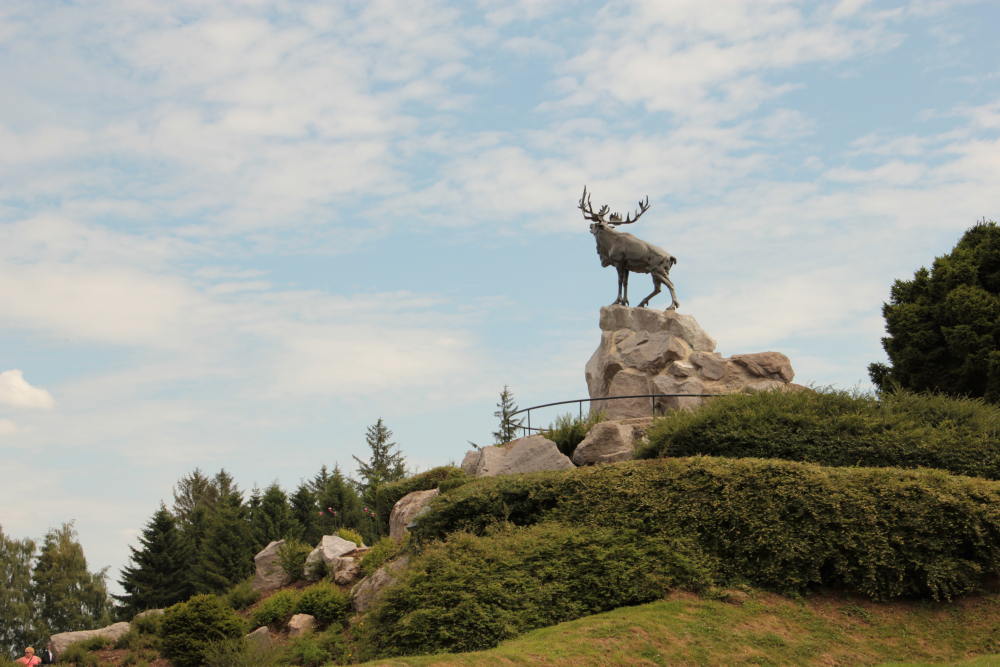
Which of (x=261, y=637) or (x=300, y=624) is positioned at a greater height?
(x=300, y=624)

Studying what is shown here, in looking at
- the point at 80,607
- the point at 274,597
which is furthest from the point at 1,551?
the point at 274,597

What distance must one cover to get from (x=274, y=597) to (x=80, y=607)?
35.6m

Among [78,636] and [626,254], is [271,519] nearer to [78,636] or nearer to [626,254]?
[78,636]

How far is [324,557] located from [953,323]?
20.1 meters

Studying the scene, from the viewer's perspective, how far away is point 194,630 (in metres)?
15.7

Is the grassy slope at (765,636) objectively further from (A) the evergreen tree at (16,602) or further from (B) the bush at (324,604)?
(A) the evergreen tree at (16,602)

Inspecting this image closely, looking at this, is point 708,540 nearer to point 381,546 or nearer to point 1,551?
point 381,546

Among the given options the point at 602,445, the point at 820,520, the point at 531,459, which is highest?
the point at 602,445

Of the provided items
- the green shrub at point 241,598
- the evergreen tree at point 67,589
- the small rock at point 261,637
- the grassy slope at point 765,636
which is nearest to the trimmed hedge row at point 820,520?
the grassy slope at point 765,636

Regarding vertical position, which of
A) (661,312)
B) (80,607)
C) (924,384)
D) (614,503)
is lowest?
(80,607)

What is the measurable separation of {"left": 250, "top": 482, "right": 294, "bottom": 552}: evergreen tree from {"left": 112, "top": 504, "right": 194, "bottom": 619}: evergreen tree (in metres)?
3.23

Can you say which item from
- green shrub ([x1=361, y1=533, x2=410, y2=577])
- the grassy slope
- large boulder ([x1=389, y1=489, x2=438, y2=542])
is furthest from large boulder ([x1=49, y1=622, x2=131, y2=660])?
the grassy slope

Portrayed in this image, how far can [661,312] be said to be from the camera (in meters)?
20.6

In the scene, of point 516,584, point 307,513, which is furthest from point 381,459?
point 516,584
